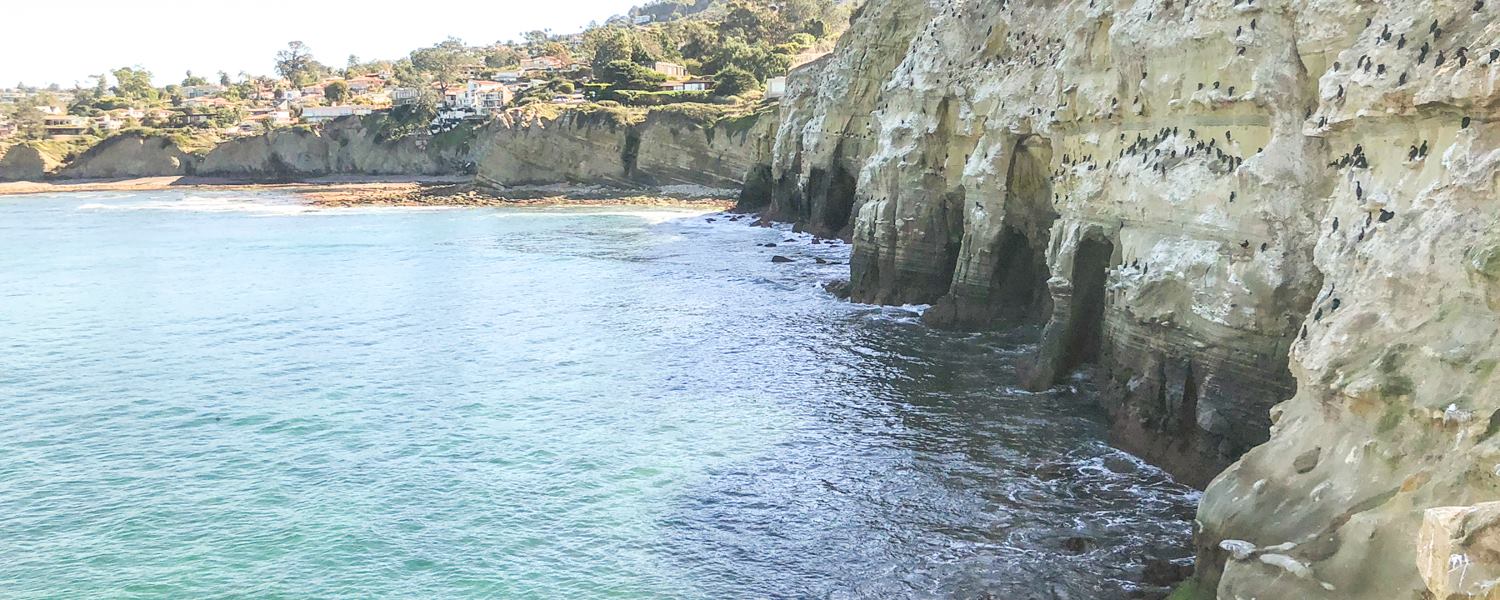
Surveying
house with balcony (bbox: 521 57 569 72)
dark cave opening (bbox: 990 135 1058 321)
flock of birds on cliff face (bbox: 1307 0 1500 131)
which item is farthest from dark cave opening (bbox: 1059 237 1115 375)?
house with balcony (bbox: 521 57 569 72)

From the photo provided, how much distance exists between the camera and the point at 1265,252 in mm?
16109

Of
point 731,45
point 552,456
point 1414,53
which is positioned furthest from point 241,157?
point 1414,53

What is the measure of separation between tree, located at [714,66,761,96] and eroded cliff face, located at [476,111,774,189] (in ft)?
60.0

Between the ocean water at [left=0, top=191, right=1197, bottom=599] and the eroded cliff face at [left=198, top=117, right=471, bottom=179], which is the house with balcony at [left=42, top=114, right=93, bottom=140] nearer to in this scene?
the eroded cliff face at [left=198, top=117, right=471, bottom=179]

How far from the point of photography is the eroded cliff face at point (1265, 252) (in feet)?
33.2

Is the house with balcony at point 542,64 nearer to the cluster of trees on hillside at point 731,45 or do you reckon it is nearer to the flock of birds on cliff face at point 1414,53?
the cluster of trees on hillside at point 731,45

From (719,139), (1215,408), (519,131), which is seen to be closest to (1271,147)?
(1215,408)

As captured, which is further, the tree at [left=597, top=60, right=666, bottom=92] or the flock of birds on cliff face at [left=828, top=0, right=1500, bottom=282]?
the tree at [left=597, top=60, right=666, bottom=92]

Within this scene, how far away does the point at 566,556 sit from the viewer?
15125 mm

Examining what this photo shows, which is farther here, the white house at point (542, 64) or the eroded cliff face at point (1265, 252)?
the white house at point (542, 64)

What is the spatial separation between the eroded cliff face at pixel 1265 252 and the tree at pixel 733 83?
75.1 meters

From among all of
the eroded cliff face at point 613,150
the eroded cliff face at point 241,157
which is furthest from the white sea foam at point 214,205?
the eroded cliff face at point 241,157

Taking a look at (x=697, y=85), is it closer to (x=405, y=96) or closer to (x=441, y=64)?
(x=405, y=96)

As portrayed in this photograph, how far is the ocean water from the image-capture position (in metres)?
14.6
